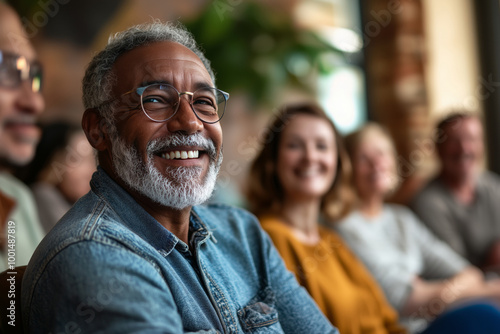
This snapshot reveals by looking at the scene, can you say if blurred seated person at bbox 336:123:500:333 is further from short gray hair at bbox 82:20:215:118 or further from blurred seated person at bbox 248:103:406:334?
short gray hair at bbox 82:20:215:118

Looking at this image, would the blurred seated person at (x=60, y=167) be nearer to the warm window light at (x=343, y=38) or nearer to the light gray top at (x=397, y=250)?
the light gray top at (x=397, y=250)

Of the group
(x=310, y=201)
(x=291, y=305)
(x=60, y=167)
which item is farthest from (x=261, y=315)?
(x=60, y=167)

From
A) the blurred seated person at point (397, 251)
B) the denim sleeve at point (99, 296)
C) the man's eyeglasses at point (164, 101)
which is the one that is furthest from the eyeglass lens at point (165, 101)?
the blurred seated person at point (397, 251)

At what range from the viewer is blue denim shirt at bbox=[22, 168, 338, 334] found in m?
0.70

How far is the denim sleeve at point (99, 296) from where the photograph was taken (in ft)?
2.25

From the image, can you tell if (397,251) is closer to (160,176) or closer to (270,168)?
(270,168)

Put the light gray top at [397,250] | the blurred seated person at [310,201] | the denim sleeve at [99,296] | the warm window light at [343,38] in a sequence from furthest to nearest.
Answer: the warm window light at [343,38]
the light gray top at [397,250]
the blurred seated person at [310,201]
the denim sleeve at [99,296]

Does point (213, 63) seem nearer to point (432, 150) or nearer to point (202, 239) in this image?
point (432, 150)

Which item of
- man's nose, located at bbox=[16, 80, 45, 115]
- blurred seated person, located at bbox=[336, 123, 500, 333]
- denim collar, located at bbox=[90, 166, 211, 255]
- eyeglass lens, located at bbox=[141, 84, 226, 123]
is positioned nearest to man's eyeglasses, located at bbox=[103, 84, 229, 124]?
eyeglass lens, located at bbox=[141, 84, 226, 123]

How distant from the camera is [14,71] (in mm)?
1513

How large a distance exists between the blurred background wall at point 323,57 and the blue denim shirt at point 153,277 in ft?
4.72

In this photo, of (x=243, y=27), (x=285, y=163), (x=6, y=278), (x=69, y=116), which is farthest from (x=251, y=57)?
(x=6, y=278)

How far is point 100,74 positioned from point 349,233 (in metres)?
1.24

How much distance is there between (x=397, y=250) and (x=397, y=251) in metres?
0.01
